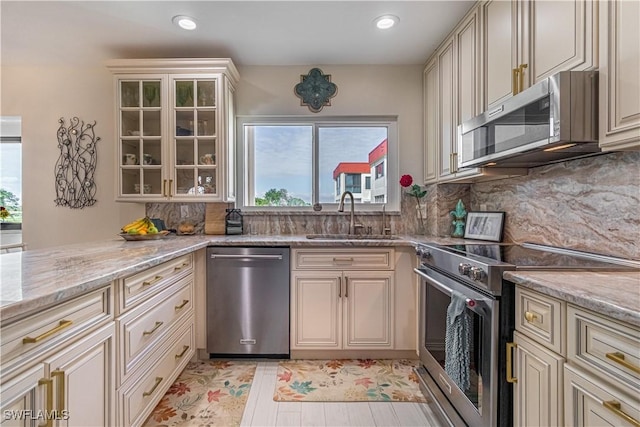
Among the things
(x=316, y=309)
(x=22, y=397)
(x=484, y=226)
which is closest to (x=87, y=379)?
(x=22, y=397)

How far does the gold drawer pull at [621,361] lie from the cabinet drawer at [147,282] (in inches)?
66.1

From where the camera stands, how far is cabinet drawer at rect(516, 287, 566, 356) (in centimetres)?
94

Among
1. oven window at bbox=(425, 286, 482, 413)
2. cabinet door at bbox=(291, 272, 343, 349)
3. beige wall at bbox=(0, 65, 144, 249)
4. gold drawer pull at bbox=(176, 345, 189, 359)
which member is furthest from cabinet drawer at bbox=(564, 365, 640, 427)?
beige wall at bbox=(0, 65, 144, 249)

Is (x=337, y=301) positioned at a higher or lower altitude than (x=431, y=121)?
lower

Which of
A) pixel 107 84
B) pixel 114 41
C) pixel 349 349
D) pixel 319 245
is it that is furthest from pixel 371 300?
pixel 107 84

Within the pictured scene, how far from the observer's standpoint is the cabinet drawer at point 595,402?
2.44 feet

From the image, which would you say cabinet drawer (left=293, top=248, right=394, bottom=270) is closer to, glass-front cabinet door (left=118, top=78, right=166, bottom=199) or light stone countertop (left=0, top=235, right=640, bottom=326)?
light stone countertop (left=0, top=235, right=640, bottom=326)

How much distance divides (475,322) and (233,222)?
2101 mm

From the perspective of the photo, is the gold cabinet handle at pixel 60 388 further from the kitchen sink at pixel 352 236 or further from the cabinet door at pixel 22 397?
the kitchen sink at pixel 352 236

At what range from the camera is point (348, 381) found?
6.68 feet

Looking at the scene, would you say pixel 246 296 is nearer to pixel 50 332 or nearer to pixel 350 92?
pixel 50 332

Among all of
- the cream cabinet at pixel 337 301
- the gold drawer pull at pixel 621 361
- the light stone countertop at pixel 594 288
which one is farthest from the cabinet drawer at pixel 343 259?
the gold drawer pull at pixel 621 361

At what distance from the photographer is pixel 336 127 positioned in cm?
293

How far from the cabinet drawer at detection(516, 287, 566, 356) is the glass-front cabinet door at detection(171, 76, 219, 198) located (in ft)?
7.39
